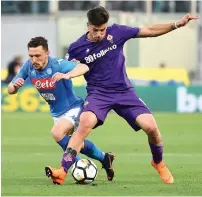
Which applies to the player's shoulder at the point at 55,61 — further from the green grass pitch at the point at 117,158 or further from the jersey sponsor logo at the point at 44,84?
the green grass pitch at the point at 117,158

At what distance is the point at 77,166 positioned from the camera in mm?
11211

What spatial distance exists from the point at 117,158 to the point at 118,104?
147 inches

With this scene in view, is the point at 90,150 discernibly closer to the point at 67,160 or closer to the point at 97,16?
the point at 67,160

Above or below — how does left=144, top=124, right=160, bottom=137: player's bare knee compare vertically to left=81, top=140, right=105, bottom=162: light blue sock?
above

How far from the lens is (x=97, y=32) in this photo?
11.0 meters

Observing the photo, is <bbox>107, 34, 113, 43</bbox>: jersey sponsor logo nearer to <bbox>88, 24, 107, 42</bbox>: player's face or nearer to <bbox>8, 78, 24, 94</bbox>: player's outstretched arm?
<bbox>88, 24, 107, 42</bbox>: player's face

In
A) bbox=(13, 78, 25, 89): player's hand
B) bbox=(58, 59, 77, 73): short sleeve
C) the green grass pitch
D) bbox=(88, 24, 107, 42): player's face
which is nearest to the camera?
the green grass pitch

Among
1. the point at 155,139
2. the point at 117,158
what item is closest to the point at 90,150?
the point at 155,139

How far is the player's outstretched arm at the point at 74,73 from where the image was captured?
34.5 ft

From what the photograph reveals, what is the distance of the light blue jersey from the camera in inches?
448

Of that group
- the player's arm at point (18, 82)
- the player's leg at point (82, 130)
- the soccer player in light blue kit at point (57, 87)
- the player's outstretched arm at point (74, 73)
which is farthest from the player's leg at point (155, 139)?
the player's arm at point (18, 82)

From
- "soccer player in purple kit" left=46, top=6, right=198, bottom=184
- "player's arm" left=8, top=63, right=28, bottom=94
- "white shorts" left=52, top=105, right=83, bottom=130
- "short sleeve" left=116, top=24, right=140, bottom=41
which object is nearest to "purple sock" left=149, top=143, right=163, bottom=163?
"soccer player in purple kit" left=46, top=6, right=198, bottom=184

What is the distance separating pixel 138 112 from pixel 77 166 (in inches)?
40.0

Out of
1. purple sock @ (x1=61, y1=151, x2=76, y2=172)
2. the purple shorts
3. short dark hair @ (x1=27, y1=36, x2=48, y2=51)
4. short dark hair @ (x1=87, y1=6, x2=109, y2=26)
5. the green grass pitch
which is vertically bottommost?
the green grass pitch
